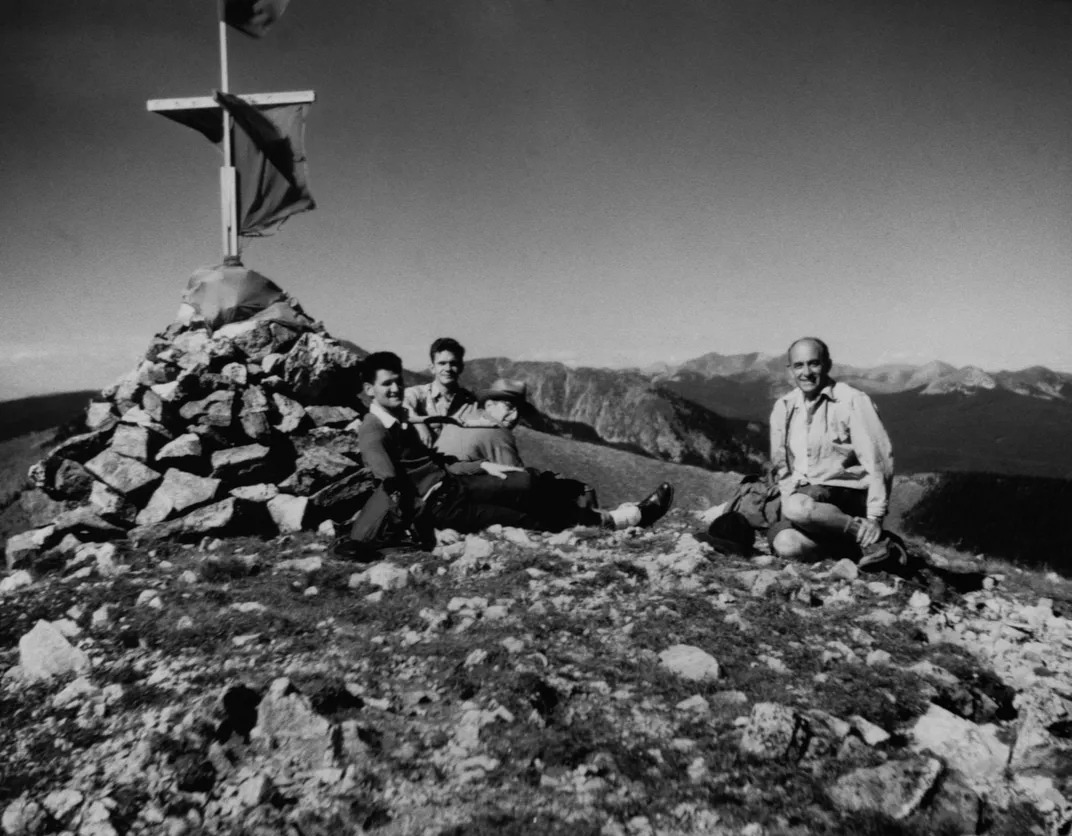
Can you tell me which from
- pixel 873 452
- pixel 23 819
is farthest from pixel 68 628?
pixel 873 452

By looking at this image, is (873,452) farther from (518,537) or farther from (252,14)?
(252,14)

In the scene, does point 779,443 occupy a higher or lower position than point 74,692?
higher

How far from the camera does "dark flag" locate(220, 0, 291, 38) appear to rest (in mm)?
7872

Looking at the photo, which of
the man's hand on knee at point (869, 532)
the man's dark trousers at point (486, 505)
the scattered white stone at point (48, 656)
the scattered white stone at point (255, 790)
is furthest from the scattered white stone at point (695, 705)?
the man's dark trousers at point (486, 505)

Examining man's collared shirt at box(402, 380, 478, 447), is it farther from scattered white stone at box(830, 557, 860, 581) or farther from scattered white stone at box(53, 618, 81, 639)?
scattered white stone at box(830, 557, 860, 581)

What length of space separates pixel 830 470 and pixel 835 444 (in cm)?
24

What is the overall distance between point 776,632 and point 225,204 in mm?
8230

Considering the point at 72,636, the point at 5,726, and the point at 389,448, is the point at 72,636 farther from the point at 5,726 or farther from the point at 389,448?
the point at 389,448

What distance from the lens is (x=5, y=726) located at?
3154mm

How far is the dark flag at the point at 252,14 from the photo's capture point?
787 centimetres

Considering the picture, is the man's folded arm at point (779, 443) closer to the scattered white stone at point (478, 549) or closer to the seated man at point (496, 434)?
the seated man at point (496, 434)

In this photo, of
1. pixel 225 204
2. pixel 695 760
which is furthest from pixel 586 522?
pixel 225 204

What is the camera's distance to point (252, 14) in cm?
797

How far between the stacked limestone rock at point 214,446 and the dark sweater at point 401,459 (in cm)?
115
